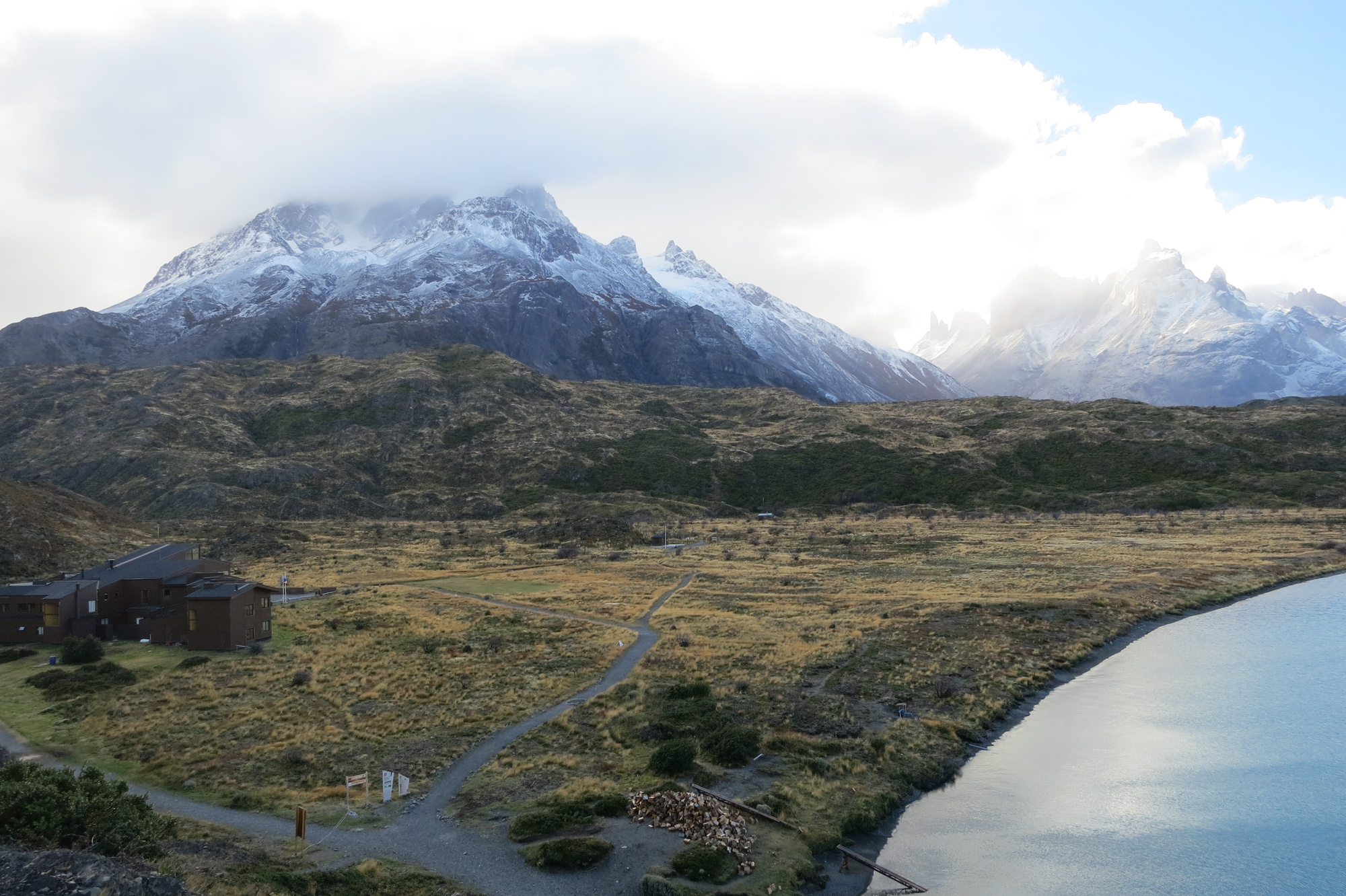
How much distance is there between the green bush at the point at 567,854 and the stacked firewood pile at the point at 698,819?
92.6 inches

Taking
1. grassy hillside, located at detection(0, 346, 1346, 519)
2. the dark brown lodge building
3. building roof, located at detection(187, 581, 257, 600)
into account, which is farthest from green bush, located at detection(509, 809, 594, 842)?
grassy hillside, located at detection(0, 346, 1346, 519)

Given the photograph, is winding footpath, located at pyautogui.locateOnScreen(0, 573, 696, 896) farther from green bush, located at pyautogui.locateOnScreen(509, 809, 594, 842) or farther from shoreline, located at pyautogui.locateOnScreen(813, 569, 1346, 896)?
shoreline, located at pyautogui.locateOnScreen(813, 569, 1346, 896)

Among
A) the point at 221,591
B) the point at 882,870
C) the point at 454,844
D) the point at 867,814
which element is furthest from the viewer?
the point at 221,591

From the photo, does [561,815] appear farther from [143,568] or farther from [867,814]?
[143,568]

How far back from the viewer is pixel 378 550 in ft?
364

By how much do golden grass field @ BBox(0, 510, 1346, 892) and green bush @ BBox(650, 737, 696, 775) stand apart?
56 centimetres

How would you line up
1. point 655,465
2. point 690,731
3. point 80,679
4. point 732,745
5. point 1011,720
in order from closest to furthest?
point 732,745
point 690,731
point 1011,720
point 80,679
point 655,465

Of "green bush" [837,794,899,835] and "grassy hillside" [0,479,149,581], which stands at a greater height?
"grassy hillside" [0,479,149,581]

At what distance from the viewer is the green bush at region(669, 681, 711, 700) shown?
39.9m

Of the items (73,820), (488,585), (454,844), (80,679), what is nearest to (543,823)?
(454,844)

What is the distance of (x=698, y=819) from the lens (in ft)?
84.9

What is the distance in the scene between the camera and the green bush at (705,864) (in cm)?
2295

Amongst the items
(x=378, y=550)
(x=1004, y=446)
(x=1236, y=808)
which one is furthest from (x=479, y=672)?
(x=1004, y=446)

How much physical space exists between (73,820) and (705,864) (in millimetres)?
16562
